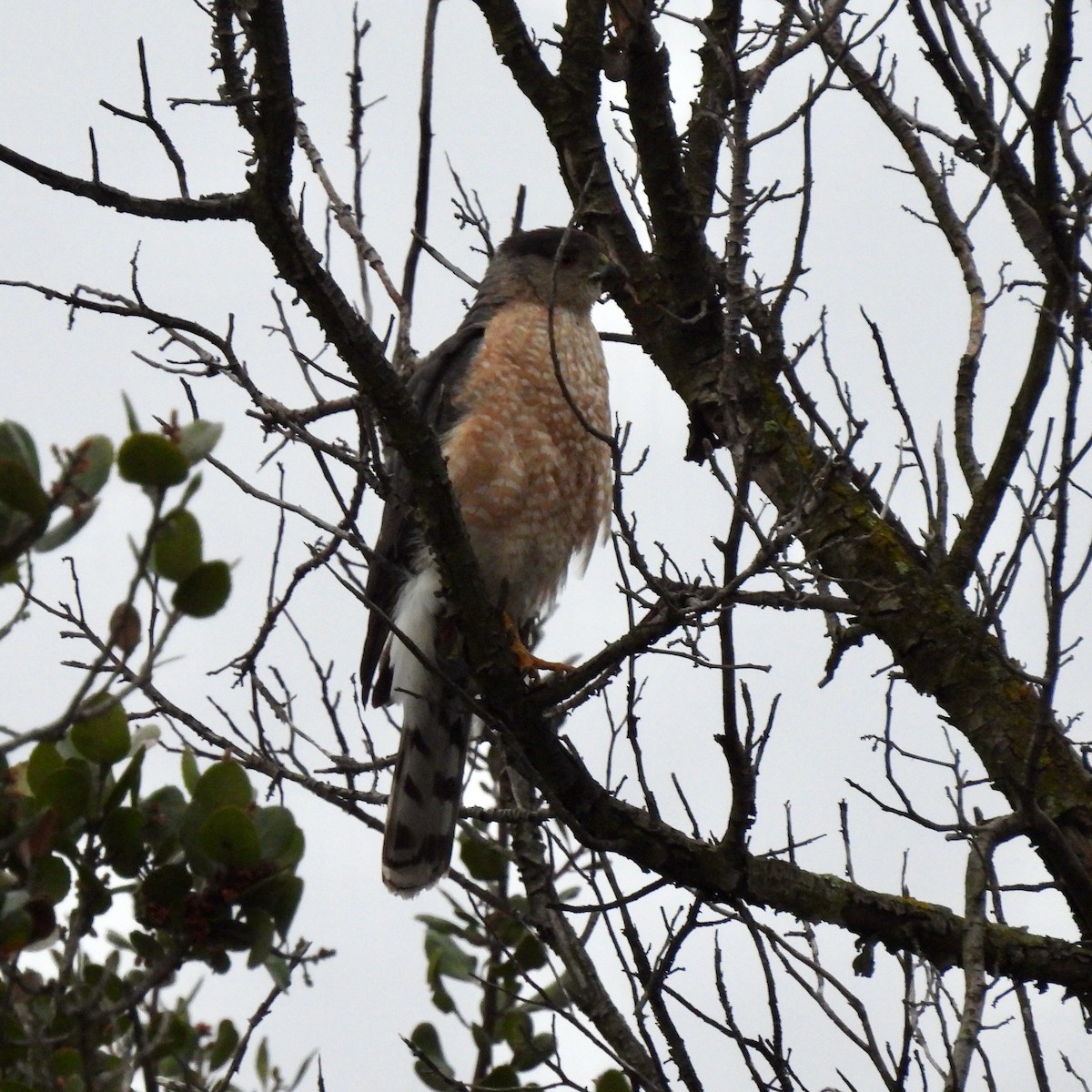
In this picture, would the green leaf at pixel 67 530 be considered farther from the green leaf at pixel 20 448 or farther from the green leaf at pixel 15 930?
the green leaf at pixel 15 930

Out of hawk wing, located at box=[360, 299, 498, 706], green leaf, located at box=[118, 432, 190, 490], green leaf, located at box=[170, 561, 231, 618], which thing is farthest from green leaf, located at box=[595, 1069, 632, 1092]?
green leaf, located at box=[118, 432, 190, 490]

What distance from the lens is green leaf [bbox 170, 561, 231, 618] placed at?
5.21 feet

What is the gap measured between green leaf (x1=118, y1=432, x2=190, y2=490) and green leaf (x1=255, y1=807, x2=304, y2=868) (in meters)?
0.51

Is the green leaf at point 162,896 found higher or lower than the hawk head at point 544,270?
lower

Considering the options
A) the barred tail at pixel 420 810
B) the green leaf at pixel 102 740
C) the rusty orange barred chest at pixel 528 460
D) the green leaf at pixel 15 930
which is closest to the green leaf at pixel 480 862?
the barred tail at pixel 420 810

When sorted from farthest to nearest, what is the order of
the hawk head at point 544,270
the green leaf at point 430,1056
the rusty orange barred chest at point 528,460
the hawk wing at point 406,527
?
the hawk head at point 544,270 < the hawk wing at point 406,527 < the rusty orange barred chest at point 528,460 < the green leaf at point 430,1056

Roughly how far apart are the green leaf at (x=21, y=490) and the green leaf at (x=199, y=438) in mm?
155

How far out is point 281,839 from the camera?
1.84 metres

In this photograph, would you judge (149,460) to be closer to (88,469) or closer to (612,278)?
(88,469)

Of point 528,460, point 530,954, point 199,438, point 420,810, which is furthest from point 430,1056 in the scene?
point 199,438

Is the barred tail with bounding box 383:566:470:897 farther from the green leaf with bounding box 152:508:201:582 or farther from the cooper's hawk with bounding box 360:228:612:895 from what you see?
the green leaf with bounding box 152:508:201:582

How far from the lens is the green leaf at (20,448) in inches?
58.8

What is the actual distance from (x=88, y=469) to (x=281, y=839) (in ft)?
1.86

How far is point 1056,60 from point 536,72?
61.1 inches
